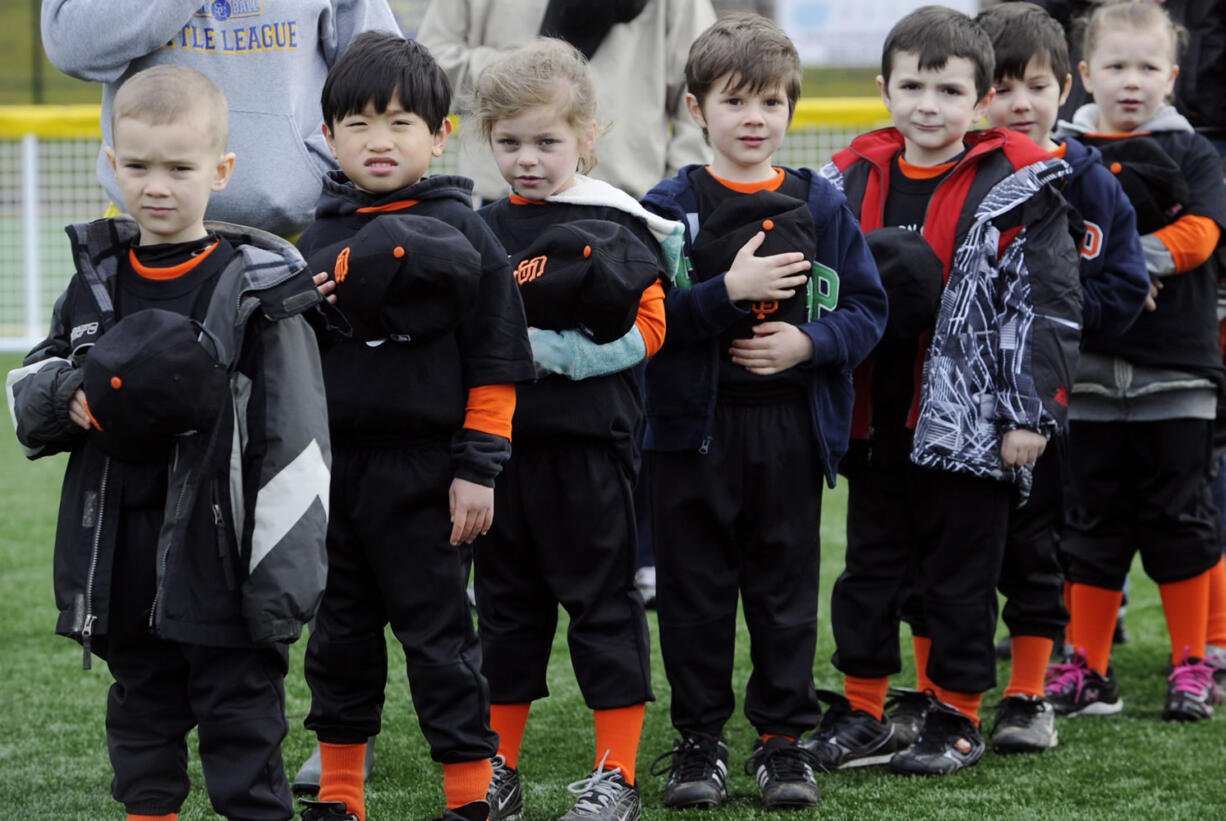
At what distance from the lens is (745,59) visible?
3098mm

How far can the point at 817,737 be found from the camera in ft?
11.5

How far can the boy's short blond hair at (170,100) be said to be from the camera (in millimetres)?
2438

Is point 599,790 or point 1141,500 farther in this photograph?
point 1141,500

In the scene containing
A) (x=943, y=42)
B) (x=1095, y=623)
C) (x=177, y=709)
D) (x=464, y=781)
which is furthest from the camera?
(x=1095, y=623)

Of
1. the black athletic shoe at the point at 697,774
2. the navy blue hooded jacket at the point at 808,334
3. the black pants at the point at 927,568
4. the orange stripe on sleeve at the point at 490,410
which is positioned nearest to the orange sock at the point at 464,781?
the black athletic shoe at the point at 697,774

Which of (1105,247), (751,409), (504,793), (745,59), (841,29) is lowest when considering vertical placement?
Answer: (504,793)

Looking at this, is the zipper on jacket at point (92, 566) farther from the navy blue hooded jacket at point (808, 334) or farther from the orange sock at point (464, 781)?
the navy blue hooded jacket at point (808, 334)

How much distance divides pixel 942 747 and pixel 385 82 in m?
1.85

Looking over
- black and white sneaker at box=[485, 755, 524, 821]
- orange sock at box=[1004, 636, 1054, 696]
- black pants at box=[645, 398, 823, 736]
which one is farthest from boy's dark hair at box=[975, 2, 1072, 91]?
black and white sneaker at box=[485, 755, 524, 821]

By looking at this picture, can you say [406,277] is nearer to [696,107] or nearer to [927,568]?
[696,107]

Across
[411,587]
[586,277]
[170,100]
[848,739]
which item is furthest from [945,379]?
[170,100]

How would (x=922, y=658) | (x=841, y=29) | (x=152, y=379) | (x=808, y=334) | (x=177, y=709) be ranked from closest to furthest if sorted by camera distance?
(x=152, y=379), (x=177, y=709), (x=808, y=334), (x=922, y=658), (x=841, y=29)

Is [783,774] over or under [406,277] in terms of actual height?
under

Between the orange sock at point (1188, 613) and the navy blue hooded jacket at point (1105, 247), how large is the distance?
0.77 metres
